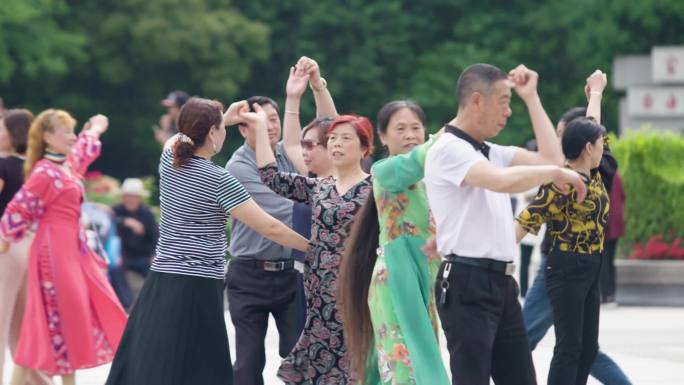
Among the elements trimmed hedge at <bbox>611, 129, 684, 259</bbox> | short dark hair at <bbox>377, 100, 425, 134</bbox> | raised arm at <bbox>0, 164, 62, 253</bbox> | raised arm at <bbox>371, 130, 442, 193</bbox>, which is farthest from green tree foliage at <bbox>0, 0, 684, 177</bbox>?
raised arm at <bbox>371, 130, 442, 193</bbox>

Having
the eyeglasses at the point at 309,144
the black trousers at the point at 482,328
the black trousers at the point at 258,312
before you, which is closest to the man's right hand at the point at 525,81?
the black trousers at the point at 482,328

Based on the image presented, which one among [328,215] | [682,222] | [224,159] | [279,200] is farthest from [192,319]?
[224,159]

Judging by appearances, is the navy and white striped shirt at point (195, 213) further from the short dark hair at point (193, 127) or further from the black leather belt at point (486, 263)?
the black leather belt at point (486, 263)

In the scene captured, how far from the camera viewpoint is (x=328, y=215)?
801 cm

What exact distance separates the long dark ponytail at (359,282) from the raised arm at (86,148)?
2.72 metres

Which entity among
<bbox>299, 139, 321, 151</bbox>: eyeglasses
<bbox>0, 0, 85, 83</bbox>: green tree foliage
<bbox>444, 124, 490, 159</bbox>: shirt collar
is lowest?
<bbox>444, 124, 490, 159</bbox>: shirt collar

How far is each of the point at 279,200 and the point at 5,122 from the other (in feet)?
6.33

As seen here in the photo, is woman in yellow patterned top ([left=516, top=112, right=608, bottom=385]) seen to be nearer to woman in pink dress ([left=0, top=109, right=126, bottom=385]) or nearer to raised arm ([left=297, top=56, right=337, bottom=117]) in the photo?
raised arm ([left=297, top=56, right=337, bottom=117])

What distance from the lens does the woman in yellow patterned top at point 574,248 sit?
8031 millimetres

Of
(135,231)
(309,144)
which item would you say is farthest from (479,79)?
(135,231)

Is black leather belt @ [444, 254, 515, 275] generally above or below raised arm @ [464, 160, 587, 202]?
below

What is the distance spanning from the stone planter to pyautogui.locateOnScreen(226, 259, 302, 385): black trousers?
8706mm

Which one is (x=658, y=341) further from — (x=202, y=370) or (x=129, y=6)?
(x=129, y=6)

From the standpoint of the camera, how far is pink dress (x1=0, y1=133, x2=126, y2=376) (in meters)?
9.39
